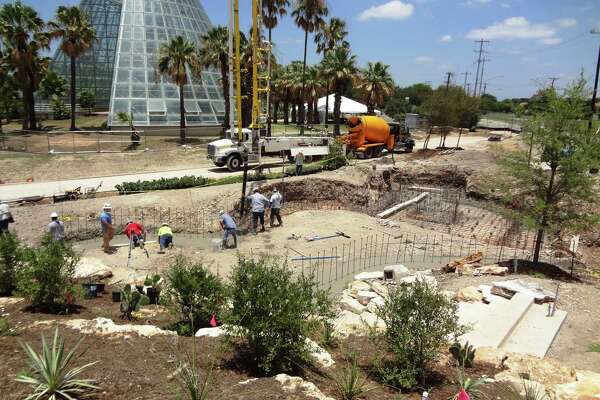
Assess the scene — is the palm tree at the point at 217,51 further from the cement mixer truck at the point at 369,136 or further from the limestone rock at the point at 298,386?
the limestone rock at the point at 298,386

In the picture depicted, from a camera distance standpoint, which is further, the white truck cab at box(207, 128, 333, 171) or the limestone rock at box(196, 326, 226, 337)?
the white truck cab at box(207, 128, 333, 171)

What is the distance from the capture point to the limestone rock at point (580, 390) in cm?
550

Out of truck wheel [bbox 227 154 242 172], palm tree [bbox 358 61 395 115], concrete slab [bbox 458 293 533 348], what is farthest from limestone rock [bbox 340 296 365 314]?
palm tree [bbox 358 61 395 115]

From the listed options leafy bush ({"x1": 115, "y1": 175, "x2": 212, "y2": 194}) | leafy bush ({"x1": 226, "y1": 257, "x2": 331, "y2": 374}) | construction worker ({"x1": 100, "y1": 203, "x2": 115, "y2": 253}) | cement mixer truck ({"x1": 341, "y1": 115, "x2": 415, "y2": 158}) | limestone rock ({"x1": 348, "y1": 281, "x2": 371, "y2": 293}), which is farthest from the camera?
cement mixer truck ({"x1": 341, "y1": 115, "x2": 415, "y2": 158})

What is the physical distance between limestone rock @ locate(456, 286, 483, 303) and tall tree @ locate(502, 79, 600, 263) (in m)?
3.18

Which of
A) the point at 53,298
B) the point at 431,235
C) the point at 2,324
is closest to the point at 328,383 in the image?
the point at 2,324

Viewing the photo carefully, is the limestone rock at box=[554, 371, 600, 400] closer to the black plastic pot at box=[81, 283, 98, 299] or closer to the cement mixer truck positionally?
the black plastic pot at box=[81, 283, 98, 299]

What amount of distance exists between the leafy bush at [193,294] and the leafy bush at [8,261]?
11.2ft

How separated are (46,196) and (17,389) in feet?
48.7

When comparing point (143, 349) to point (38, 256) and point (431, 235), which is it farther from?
point (431, 235)

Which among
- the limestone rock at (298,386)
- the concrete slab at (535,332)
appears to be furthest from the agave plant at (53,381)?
the concrete slab at (535,332)

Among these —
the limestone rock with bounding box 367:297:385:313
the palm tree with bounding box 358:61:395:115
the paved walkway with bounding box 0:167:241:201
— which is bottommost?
the limestone rock with bounding box 367:297:385:313

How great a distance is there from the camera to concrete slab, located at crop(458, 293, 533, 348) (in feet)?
26.5

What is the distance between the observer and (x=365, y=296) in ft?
32.5
